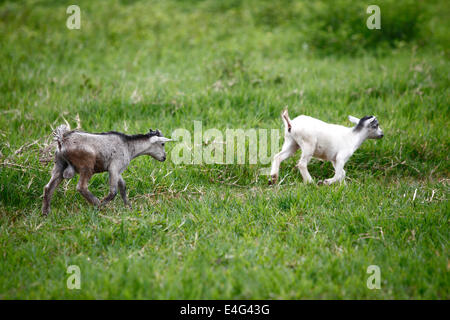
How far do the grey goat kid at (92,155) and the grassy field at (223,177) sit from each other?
34 cm

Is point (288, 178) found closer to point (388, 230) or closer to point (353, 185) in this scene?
point (353, 185)

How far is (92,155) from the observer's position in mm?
4625

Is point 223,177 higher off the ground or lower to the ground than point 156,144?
lower

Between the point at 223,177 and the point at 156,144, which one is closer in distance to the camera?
the point at 156,144

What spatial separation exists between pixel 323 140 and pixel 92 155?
2.88 metres

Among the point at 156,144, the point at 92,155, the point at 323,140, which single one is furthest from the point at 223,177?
the point at 92,155

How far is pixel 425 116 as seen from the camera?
7.44m

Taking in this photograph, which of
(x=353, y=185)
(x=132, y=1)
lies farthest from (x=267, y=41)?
(x=353, y=185)

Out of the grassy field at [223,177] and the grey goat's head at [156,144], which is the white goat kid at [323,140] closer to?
the grassy field at [223,177]

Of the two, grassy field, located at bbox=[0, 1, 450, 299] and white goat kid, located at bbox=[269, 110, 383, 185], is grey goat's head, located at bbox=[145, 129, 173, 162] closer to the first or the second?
grassy field, located at bbox=[0, 1, 450, 299]

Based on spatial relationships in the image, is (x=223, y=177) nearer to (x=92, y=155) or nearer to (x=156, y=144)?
(x=156, y=144)

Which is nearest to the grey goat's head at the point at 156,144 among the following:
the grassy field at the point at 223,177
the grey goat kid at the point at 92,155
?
the grey goat kid at the point at 92,155

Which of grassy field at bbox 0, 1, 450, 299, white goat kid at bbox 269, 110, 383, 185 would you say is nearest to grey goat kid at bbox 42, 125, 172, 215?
grassy field at bbox 0, 1, 450, 299

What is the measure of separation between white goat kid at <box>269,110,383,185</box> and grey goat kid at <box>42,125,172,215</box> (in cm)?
170
